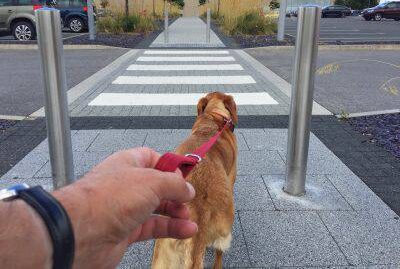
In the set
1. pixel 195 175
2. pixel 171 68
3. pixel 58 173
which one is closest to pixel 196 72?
pixel 171 68

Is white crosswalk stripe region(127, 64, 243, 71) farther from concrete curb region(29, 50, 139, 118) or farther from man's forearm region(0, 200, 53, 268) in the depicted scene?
man's forearm region(0, 200, 53, 268)

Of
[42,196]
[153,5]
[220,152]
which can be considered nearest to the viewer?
[42,196]

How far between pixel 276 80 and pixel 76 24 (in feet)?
53.3

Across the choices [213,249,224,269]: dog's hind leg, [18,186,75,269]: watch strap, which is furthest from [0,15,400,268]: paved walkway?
[18,186,75,269]: watch strap

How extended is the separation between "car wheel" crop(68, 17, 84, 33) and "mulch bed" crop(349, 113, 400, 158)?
19.2 meters

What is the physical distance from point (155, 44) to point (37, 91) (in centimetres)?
871

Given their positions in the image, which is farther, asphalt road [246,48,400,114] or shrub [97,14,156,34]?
shrub [97,14,156,34]

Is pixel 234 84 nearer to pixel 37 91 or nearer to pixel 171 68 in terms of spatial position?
pixel 171 68

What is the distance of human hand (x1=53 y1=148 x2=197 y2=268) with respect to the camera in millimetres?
966

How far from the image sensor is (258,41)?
1731cm

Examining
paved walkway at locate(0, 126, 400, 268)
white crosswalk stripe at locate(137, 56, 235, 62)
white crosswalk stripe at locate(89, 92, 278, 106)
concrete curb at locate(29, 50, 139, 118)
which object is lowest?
paved walkway at locate(0, 126, 400, 268)

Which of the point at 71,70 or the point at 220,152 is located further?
the point at 71,70

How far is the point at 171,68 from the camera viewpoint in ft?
36.7

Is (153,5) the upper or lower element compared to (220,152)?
upper
